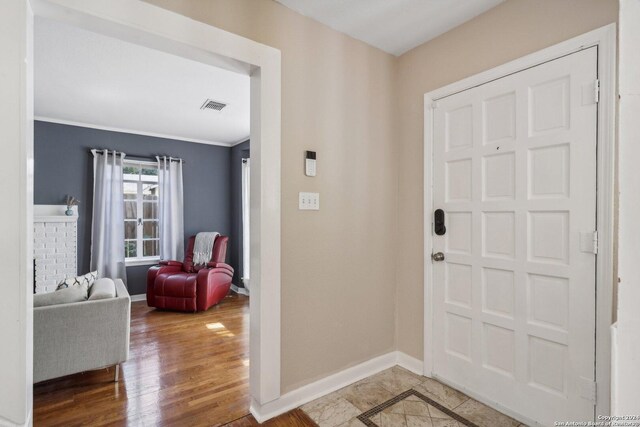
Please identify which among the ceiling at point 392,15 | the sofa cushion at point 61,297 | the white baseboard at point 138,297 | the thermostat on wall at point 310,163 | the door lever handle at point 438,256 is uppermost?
the ceiling at point 392,15

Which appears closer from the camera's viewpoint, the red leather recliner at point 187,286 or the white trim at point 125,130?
the red leather recliner at point 187,286

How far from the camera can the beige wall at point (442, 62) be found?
172 centimetres

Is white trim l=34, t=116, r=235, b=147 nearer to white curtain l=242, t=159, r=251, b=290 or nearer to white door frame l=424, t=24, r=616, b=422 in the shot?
white curtain l=242, t=159, r=251, b=290

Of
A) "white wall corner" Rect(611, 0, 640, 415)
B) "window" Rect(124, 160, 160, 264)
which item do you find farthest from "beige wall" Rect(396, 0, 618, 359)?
"window" Rect(124, 160, 160, 264)

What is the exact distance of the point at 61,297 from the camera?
7.38ft

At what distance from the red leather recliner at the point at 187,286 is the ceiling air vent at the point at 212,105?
2046 mm

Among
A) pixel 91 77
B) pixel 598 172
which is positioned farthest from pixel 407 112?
pixel 91 77

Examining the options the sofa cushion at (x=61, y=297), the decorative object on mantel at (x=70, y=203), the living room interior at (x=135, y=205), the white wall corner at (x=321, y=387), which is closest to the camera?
the white wall corner at (x=321, y=387)

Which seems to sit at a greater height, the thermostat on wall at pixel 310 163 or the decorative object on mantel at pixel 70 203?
the thermostat on wall at pixel 310 163

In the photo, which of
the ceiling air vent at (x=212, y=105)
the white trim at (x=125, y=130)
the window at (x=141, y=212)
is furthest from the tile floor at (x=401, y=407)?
the white trim at (x=125, y=130)

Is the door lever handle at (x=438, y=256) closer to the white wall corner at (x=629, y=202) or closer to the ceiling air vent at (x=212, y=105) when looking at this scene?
the white wall corner at (x=629, y=202)

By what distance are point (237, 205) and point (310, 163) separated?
371cm

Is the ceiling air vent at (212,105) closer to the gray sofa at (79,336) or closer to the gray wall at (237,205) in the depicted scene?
the gray wall at (237,205)

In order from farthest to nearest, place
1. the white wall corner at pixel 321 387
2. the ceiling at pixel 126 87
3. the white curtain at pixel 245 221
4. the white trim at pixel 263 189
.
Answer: the white curtain at pixel 245 221
the ceiling at pixel 126 87
the white wall corner at pixel 321 387
the white trim at pixel 263 189
